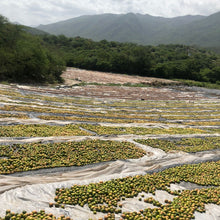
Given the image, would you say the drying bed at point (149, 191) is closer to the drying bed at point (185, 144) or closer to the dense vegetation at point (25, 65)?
the drying bed at point (185, 144)

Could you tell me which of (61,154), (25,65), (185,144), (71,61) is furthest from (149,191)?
(71,61)

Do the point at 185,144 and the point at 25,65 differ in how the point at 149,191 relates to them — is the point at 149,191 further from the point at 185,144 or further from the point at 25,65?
the point at 25,65

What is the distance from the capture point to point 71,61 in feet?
316

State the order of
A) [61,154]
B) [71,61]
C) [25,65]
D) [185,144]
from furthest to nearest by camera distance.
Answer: [71,61], [25,65], [185,144], [61,154]

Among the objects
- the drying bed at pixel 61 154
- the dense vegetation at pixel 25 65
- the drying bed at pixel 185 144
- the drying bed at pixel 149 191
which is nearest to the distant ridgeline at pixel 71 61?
the dense vegetation at pixel 25 65

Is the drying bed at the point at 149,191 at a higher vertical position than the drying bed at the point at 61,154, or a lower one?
lower

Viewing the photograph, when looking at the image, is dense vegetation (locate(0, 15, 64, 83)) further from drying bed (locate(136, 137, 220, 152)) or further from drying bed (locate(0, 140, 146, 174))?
drying bed (locate(136, 137, 220, 152))

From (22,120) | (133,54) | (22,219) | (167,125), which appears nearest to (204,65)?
(133,54)

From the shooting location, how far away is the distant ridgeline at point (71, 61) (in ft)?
149

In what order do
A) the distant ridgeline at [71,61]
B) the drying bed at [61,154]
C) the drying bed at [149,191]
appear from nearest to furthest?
the drying bed at [149,191], the drying bed at [61,154], the distant ridgeline at [71,61]

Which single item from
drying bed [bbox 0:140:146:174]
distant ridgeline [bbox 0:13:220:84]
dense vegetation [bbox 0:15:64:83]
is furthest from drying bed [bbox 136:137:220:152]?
distant ridgeline [bbox 0:13:220:84]

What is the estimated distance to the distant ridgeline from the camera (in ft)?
149

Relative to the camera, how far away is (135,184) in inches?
423

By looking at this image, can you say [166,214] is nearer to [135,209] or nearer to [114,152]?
[135,209]
